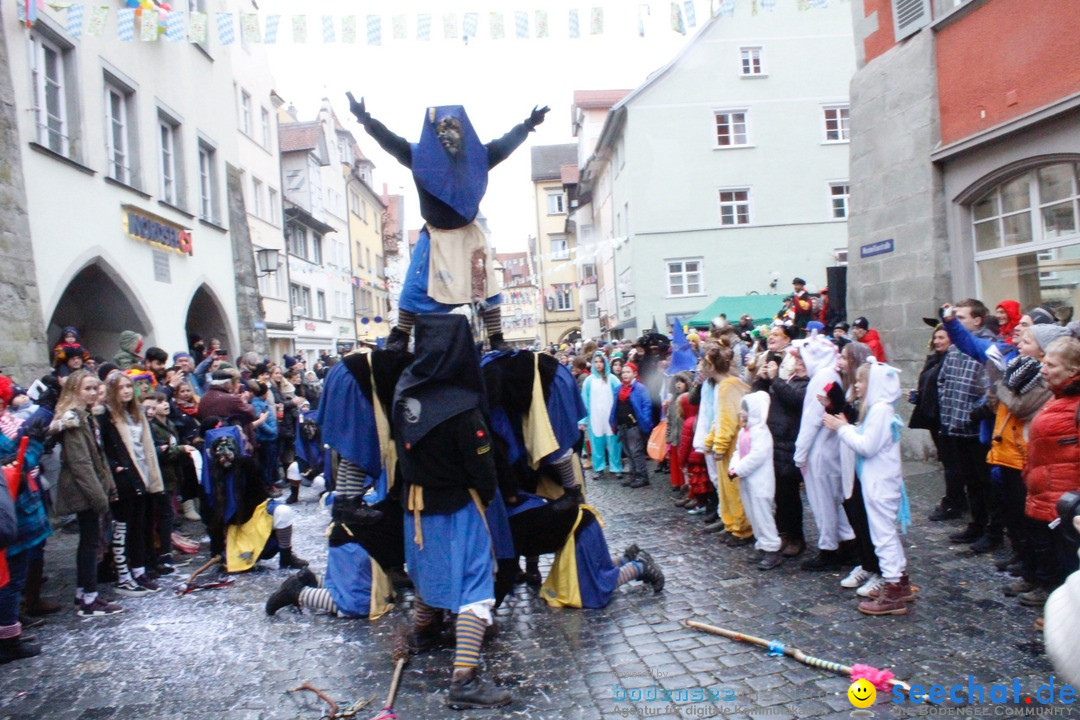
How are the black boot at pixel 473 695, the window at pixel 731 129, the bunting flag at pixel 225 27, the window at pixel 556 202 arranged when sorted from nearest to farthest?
the black boot at pixel 473 695
the bunting flag at pixel 225 27
the window at pixel 731 129
the window at pixel 556 202

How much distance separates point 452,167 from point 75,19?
380 inches

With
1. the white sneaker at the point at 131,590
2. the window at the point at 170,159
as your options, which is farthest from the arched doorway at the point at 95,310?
the white sneaker at the point at 131,590

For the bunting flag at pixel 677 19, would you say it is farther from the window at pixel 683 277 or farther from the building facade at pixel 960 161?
the window at pixel 683 277

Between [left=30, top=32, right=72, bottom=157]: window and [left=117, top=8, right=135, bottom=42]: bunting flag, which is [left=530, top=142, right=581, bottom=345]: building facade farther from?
[left=117, top=8, right=135, bottom=42]: bunting flag

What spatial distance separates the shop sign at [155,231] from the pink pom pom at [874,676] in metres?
13.8

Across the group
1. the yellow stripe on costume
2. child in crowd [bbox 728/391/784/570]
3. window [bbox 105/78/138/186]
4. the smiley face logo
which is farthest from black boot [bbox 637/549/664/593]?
window [bbox 105/78/138/186]

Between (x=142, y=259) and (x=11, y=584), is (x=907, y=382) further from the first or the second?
(x=142, y=259)

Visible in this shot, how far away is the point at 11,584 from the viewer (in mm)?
5352

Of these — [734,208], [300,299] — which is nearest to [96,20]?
[300,299]

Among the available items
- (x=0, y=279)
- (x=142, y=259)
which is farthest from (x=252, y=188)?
(x=0, y=279)

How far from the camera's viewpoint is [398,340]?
17.2 feet

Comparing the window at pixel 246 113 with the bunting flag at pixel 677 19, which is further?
the window at pixel 246 113

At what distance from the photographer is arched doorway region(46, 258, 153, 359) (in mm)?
14578

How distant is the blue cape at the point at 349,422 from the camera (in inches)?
195
